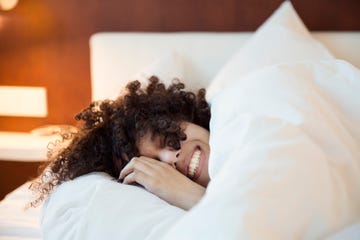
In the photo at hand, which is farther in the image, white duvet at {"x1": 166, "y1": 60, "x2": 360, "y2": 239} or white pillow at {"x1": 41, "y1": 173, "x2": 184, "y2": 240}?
white pillow at {"x1": 41, "y1": 173, "x2": 184, "y2": 240}

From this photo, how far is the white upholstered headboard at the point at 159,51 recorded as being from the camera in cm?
166

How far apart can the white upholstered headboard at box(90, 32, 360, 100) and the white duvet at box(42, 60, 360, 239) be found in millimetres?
636

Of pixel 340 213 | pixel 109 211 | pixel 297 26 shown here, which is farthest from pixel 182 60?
pixel 340 213

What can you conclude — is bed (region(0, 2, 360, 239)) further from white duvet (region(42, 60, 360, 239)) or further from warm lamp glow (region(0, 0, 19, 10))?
warm lamp glow (region(0, 0, 19, 10))

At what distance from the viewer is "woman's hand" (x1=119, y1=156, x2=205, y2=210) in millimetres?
917

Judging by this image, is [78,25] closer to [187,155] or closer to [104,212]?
[187,155]

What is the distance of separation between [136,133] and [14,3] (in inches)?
50.0

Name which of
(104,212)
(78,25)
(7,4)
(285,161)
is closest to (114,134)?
(104,212)

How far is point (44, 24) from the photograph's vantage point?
2053 millimetres

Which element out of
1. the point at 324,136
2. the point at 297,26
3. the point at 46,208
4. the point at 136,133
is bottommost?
the point at 46,208

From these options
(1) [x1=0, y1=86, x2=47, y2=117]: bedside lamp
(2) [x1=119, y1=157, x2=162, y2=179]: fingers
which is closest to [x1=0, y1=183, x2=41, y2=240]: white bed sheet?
(2) [x1=119, y1=157, x2=162, y2=179]: fingers

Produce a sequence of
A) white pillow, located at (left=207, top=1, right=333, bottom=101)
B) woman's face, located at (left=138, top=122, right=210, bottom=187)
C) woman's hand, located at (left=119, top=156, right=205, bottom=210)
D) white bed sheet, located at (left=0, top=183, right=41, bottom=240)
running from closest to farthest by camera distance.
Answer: woman's hand, located at (left=119, top=156, right=205, bottom=210) < woman's face, located at (left=138, top=122, right=210, bottom=187) < white bed sheet, located at (left=0, top=183, right=41, bottom=240) < white pillow, located at (left=207, top=1, right=333, bottom=101)

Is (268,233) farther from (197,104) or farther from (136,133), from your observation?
(197,104)

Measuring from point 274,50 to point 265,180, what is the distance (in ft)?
2.86
